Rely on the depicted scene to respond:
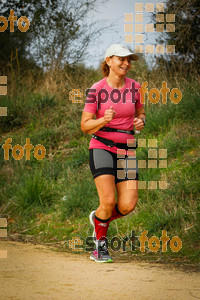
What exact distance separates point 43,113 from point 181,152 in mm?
4012

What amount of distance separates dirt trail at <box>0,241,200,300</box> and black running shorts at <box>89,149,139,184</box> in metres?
0.98

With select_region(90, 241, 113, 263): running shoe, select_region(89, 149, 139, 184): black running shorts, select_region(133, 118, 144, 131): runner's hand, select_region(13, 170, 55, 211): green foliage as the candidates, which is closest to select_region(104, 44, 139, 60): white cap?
select_region(133, 118, 144, 131): runner's hand

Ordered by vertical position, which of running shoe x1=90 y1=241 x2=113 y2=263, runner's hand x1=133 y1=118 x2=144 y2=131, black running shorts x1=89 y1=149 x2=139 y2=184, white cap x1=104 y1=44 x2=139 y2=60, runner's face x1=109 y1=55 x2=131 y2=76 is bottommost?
running shoe x1=90 y1=241 x2=113 y2=263

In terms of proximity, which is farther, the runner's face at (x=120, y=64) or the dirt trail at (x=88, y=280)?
the runner's face at (x=120, y=64)

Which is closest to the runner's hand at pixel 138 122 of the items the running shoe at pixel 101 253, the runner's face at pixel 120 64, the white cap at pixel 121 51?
the runner's face at pixel 120 64

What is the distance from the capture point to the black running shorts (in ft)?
15.3

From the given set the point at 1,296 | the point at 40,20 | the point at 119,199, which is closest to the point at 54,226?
the point at 119,199

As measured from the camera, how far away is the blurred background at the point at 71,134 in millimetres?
6211

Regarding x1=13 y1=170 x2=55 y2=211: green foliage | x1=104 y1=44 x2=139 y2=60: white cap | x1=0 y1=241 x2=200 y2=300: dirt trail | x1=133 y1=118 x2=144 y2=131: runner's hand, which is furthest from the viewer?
x1=13 y1=170 x2=55 y2=211: green foliage

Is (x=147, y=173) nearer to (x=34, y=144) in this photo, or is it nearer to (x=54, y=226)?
(x=54, y=226)

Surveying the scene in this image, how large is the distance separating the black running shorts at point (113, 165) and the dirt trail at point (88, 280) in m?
0.98

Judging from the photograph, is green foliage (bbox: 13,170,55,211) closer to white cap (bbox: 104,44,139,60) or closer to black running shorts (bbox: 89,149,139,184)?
black running shorts (bbox: 89,149,139,184)

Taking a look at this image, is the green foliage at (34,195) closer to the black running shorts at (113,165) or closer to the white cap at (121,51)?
the black running shorts at (113,165)

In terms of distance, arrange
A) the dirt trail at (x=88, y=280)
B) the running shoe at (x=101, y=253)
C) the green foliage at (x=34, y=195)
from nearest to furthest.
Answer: the dirt trail at (x=88, y=280) < the running shoe at (x=101, y=253) < the green foliage at (x=34, y=195)
